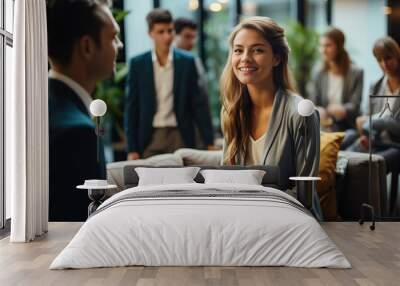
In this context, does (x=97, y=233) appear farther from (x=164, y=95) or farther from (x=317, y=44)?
(x=317, y=44)

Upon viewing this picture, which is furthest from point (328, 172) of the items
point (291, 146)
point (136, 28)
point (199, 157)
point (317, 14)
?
point (136, 28)

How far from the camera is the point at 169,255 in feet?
16.1

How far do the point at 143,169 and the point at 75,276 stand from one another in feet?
9.01

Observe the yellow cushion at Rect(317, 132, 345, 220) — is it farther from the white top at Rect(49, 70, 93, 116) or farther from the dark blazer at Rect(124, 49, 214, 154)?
the white top at Rect(49, 70, 93, 116)

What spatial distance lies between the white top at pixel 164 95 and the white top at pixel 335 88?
1862 millimetres

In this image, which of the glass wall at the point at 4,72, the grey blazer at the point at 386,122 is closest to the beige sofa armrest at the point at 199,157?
the grey blazer at the point at 386,122

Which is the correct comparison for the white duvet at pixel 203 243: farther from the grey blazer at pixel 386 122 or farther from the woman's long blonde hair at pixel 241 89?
the grey blazer at pixel 386 122

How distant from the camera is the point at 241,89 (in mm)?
7812

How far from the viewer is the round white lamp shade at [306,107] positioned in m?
7.35

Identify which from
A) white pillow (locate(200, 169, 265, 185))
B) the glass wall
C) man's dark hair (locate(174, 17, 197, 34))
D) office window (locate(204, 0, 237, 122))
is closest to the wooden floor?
the glass wall

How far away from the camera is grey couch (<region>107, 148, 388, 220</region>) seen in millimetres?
7746

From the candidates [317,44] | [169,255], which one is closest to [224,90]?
[317,44]

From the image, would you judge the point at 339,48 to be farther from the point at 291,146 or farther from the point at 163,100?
the point at 163,100

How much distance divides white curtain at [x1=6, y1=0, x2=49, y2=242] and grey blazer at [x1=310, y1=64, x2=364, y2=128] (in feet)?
10.5
